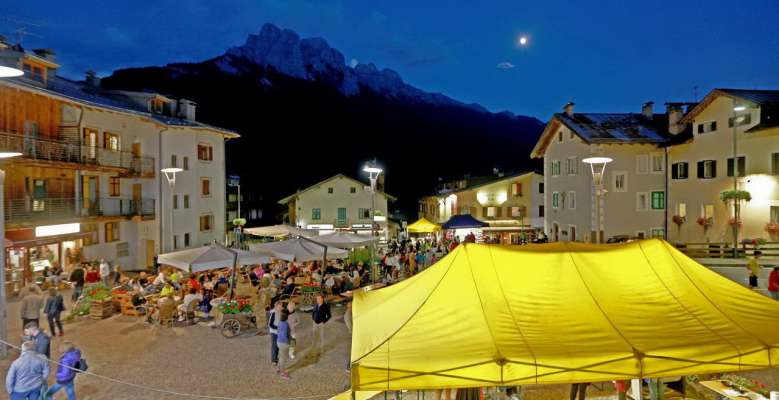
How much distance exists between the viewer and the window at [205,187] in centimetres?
3399

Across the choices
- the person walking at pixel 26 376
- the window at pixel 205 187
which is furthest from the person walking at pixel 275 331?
the window at pixel 205 187

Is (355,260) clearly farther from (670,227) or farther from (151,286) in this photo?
(670,227)

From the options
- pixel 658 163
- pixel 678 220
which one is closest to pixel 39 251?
pixel 678 220

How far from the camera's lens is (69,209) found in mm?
23719

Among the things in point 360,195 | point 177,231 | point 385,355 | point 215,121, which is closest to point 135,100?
point 177,231

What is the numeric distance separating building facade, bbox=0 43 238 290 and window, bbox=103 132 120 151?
55 millimetres

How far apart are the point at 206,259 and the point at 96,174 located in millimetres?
15014

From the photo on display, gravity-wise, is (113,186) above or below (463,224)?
above

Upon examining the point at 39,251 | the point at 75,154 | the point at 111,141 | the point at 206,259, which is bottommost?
the point at 39,251

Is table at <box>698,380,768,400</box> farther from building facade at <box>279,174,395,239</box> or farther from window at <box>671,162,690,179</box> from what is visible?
building facade at <box>279,174,395,239</box>

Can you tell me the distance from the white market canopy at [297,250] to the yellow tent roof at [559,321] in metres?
10.3

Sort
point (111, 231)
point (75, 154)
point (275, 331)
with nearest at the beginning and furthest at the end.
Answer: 1. point (275, 331)
2. point (75, 154)
3. point (111, 231)

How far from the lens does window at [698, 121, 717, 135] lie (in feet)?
97.2

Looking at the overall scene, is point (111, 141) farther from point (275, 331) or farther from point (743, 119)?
point (743, 119)
